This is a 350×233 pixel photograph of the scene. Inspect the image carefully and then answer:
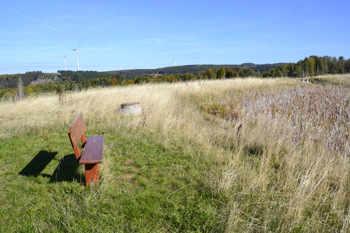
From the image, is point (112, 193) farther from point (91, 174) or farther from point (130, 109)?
point (130, 109)

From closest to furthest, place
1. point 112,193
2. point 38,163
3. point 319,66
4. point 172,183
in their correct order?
point 112,193
point 172,183
point 38,163
point 319,66

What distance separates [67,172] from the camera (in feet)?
12.4

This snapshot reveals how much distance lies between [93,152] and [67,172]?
3.11 ft

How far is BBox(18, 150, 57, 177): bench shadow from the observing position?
382cm

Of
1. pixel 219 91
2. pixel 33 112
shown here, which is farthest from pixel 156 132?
pixel 219 91

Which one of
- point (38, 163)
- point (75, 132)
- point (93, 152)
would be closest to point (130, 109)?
point (38, 163)

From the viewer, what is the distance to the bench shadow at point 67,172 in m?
3.51

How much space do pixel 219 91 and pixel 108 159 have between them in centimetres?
1037

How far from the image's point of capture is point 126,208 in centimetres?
277

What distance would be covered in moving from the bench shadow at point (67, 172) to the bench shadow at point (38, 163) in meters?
0.28

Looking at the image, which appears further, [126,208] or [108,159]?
[108,159]

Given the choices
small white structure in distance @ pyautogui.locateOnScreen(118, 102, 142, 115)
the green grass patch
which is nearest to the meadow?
the green grass patch

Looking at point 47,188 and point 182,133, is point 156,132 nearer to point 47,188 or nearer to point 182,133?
point 182,133

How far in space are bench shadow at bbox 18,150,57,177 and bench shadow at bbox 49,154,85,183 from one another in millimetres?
279
